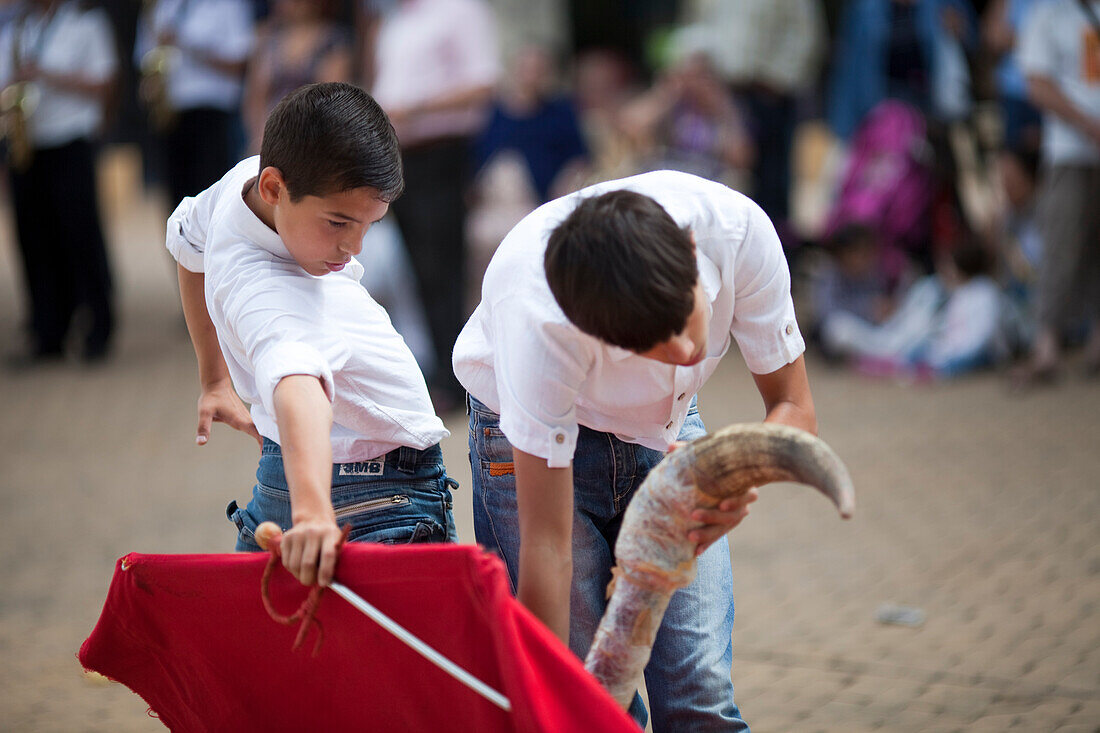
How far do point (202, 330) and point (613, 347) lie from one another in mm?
1213

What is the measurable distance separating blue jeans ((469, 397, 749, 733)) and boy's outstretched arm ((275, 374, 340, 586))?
1.69 feet

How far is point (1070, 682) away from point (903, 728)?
616 millimetres

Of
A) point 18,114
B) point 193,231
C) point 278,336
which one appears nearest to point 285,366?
point 278,336

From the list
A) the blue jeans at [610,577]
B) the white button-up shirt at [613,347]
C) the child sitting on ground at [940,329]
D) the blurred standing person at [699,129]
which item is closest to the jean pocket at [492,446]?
the blue jeans at [610,577]

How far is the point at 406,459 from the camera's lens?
2.65 m

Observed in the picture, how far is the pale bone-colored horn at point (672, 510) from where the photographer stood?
6.68 ft

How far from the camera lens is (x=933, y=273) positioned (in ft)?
26.9

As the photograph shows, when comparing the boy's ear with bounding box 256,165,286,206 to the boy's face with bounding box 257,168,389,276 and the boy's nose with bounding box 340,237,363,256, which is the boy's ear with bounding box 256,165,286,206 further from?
the boy's nose with bounding box 340,237,363,256

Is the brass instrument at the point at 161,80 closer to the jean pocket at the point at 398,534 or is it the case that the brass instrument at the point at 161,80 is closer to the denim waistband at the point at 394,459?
the denim waistband at the point at 394,459

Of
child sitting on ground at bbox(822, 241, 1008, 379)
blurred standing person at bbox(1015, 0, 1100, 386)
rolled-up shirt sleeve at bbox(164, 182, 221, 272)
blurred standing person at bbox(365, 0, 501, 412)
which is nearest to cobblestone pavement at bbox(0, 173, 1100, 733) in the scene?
child sitting on ground at bbox(822, 241, 1008, 379)

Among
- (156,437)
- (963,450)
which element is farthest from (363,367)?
(156,437)

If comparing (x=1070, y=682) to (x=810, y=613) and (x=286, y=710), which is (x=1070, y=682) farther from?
(x=286, y=710)

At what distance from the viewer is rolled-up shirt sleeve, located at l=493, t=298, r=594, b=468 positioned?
216 cm

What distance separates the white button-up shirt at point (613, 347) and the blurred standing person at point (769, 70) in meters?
6.84
